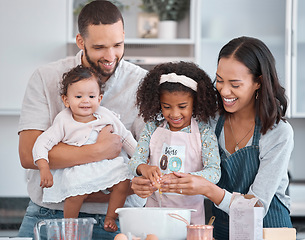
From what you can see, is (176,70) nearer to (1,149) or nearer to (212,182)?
(212,182)

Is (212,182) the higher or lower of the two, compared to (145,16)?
lower

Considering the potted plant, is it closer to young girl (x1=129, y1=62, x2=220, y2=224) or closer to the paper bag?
young girl (x1=129, y1=62, x2=220, y2=224)

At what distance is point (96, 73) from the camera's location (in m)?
1.79

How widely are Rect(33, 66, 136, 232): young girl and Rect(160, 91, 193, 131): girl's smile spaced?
275 mm

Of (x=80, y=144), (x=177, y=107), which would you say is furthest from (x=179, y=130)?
(x=80, y=144)

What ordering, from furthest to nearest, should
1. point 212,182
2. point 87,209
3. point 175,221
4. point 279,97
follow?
point 87,209 < point 279,97 < point 212,182 < point 175,221

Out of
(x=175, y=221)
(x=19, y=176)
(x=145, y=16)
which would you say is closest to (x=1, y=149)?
(x=19, y=176)

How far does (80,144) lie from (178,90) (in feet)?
1.36

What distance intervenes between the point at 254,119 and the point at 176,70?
0.93ft

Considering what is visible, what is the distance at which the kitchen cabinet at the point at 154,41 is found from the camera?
3.41 m

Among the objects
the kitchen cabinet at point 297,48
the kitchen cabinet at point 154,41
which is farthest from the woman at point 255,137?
the kitchen cabinet at point 297,48

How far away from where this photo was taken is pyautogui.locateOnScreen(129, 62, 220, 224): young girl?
5.04 ft

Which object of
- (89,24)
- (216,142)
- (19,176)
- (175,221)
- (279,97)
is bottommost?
(19,176)

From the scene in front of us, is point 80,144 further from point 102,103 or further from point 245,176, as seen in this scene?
point 245,176
